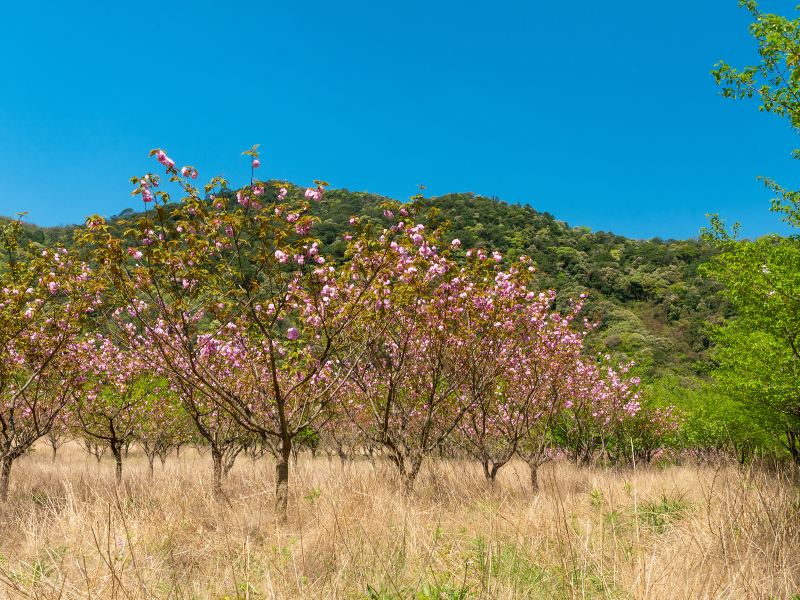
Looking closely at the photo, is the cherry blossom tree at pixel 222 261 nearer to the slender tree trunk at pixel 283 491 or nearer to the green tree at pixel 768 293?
the slender tree trunk at pixel 283 491

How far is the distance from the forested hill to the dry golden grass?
29.5 metres

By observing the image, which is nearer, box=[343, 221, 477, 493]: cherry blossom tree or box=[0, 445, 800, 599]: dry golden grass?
box=[0, 445, 800, 599]: dry golden grass

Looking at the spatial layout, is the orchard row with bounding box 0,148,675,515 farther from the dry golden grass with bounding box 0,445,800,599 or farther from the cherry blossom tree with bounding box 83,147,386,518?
the dry golden grass with bounding box 0,445,800,599

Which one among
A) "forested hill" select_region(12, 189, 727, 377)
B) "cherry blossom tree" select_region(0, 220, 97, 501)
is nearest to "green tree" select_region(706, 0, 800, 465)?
"cherry blossom tree" select_region(0, 220, 97, 501)

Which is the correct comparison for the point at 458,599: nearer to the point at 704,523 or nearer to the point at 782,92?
the point at 704,523

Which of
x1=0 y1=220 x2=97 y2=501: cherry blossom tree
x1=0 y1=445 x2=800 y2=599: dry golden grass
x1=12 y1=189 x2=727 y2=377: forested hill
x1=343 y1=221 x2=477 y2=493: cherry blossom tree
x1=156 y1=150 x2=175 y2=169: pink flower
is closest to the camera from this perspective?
x1=0 y1=445 x2=800 y2=599: dry golden grass

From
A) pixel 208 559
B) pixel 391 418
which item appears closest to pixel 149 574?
pixel 208 559

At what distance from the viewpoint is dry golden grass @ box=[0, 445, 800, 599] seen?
12.5 feet

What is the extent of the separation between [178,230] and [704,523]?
6547mm

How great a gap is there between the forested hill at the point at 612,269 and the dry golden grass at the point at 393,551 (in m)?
29.5

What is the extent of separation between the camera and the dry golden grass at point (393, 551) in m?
3.82

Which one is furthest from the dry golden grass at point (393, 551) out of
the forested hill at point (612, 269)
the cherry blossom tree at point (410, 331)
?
the forested hill at point (612, 269)

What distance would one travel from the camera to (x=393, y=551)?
4.98 meters

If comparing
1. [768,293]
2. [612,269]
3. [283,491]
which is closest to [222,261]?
[283,491]
